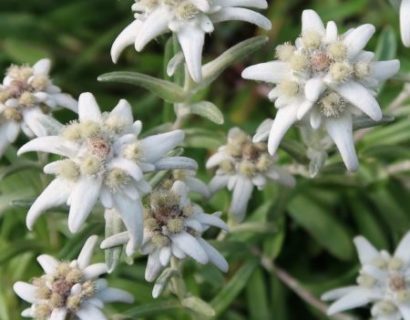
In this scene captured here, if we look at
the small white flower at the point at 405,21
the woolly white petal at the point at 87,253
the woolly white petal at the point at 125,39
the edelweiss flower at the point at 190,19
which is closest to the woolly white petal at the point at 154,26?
the edelweiss flower at the point at 190,19

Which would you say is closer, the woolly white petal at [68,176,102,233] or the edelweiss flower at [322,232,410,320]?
the woolly white petal at [68,176,102,233]

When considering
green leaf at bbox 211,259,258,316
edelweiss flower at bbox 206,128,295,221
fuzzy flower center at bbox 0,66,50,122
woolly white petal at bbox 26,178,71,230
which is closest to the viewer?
woolly white petal at bbox 26,178,71,230

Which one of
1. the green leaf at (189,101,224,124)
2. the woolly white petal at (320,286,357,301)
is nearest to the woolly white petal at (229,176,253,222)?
the green leaf at (189,101,224,124)

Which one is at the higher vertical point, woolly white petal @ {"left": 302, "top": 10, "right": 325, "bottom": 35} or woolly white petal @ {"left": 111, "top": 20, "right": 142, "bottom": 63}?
woolly white petal @ {"left": 302, "top": 10, "right": 325, "bottom": 35}

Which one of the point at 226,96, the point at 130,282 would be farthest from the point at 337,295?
the point at 226,96

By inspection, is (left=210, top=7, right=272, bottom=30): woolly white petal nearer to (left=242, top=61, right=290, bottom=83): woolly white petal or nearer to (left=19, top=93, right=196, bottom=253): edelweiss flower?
(left=242, top=61, right=290, bottom=83): woolly white petal

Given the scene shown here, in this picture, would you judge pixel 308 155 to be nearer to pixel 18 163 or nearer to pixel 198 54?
pixel 198 54

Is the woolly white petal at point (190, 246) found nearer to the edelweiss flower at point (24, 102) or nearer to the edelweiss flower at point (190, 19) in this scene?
the edelweiss flower at point (190, 19)
